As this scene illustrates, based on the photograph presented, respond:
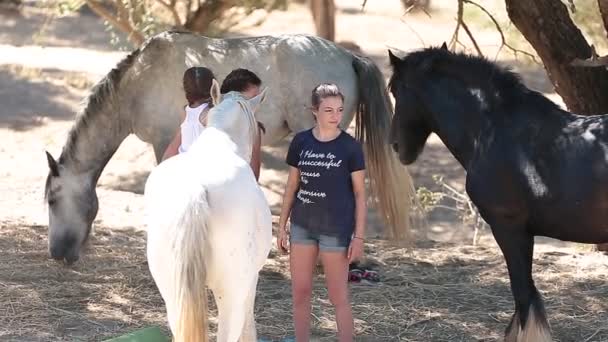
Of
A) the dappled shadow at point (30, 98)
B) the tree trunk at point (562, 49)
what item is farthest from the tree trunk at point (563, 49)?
the dappled shadow at point (30, 98)

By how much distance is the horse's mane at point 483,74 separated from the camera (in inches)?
187

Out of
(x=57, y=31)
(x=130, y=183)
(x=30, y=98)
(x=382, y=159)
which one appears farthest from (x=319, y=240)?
(x=57, y=31)

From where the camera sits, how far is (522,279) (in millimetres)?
4691

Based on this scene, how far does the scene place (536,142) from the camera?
15.1 ft

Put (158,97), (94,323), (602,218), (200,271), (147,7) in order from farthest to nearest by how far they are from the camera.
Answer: (147,7), (158,97), (94,323), (602,218), (200,271)

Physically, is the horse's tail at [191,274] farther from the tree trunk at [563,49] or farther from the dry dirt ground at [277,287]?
the tree trunk at [563,49]

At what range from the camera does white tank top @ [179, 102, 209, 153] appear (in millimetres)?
4617

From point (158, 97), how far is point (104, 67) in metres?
8.76

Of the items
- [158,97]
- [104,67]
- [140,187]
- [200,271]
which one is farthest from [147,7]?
[200,271]

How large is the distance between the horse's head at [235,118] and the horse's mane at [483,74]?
1.19 m

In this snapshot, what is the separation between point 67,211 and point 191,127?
2.39 metres

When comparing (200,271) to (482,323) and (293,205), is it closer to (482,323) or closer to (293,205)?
(293,205)

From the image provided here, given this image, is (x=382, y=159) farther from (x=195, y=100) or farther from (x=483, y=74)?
(x=195, y=100)

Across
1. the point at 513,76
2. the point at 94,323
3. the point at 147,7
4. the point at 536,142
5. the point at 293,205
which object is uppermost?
the point at 147,7
